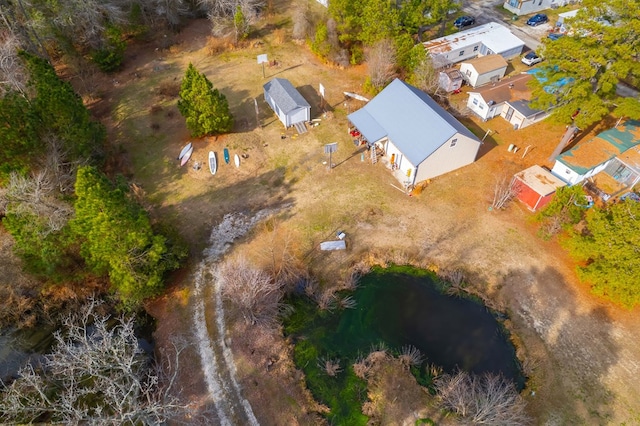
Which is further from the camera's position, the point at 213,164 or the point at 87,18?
the point at 87,18

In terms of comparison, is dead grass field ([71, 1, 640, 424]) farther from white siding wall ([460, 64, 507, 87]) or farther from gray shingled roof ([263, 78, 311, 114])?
white siding wall ([460, 64, 507, 87])

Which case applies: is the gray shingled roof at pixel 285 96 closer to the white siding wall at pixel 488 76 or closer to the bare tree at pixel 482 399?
the white siding wall at pixel 488 76

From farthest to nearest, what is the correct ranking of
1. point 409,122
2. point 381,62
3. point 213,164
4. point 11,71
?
point 381,62
point 213,164
point 409,122
point 11,71

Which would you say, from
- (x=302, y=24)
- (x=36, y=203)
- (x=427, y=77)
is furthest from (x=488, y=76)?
(x=36, y=203)

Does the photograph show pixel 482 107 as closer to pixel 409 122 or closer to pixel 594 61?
pixel 409 122

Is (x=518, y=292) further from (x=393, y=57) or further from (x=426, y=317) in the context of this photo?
(x=393, y=57)

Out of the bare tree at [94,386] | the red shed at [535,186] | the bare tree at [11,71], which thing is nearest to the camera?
the bare tree at [94,386]

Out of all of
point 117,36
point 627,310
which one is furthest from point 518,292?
point 117,36

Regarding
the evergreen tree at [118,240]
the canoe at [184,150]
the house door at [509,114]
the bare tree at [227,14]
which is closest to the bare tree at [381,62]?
the house door at [509,114]
